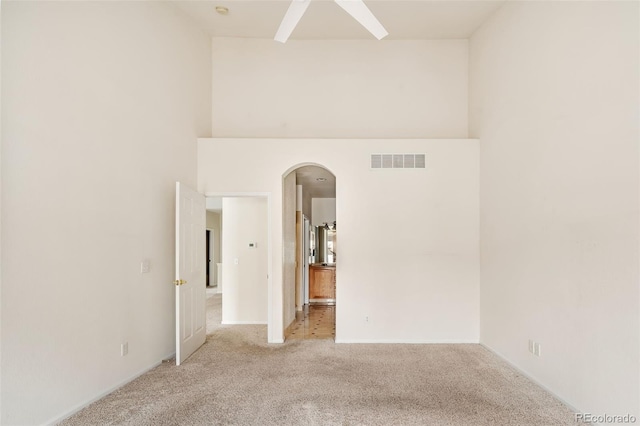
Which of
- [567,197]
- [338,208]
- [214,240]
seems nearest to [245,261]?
[338,208]

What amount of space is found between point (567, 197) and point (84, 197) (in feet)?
13.4

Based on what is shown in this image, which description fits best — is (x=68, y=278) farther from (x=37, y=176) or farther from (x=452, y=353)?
(x=452, y=353)

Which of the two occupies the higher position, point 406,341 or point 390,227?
point 390,227

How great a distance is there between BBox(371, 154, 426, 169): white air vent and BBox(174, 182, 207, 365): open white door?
2407 mm

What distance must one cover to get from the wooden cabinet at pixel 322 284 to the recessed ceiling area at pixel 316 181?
1946 mm

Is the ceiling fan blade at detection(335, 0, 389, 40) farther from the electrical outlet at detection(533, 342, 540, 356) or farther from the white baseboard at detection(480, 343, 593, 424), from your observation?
the white baseboard at detection(480, 343, 593, 424)

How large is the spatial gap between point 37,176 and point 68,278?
2.66 ft

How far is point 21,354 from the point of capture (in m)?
2.54

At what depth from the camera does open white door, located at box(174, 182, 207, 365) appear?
13.7 ft

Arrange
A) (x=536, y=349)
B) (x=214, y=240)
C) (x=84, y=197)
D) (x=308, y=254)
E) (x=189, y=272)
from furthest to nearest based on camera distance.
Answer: (x=214, y=240) → (x=308, y=254) → (x=189, y=272) → (x=536, y=349) → (x=84, y=197)

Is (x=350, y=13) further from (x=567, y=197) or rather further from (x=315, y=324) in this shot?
(x=315, y=324)

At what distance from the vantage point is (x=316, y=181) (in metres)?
8.14

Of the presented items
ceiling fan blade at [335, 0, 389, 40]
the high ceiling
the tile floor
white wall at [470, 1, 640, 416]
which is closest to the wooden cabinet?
the tile floor

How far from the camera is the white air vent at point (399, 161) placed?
5113mm
